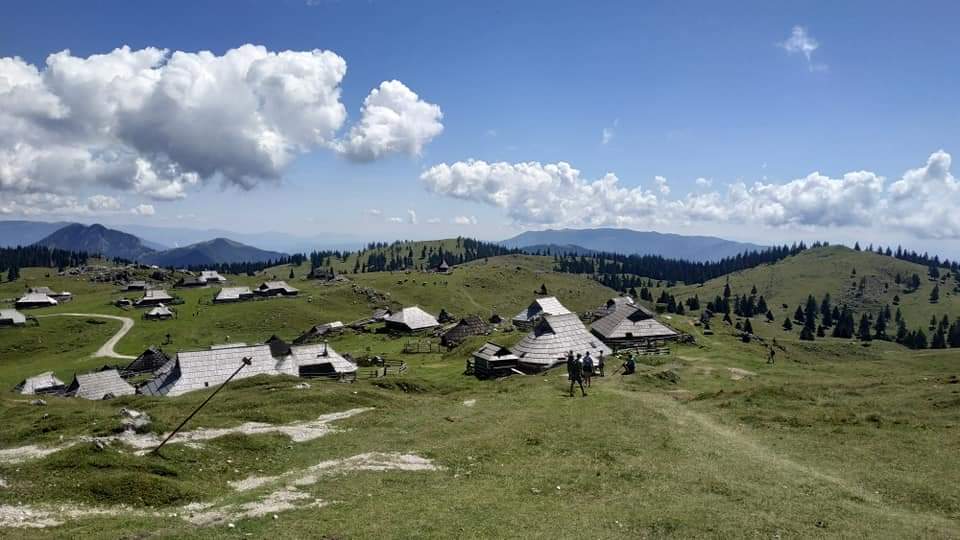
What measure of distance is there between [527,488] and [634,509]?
4843 mm

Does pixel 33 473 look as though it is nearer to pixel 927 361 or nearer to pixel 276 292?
pixel 927 361

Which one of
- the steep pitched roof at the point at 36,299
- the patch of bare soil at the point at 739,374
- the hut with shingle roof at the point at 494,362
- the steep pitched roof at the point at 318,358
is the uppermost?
the patch of bare soil at the point at 739,374

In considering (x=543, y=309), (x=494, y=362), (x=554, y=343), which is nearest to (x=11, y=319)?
(x=543, y=309)

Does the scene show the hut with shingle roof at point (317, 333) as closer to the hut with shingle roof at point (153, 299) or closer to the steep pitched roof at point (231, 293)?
the steep pitched roof at point (231, 293)

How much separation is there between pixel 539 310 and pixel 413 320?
105 feet

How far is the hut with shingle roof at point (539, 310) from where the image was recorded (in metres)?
115

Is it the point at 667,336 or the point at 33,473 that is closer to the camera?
the point at 33,473

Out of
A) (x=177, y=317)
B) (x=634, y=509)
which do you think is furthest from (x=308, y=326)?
(x=634, y=509)

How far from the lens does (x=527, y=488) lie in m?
24.2

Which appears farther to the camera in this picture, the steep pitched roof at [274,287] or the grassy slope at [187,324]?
the steep pitched roof at [274,287]

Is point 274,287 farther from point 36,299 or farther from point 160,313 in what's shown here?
point 36,299

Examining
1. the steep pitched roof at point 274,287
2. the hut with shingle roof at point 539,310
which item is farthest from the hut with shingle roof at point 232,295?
the hut with shingle roof at point 539,310

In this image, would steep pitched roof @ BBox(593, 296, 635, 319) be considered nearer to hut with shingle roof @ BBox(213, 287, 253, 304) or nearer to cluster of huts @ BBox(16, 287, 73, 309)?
hut with shingle roof @ BBox(213, 287, 253, 304)

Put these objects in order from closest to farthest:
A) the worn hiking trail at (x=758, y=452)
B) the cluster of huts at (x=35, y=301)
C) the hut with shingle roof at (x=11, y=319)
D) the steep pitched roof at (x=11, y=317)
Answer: the worn hiking trail at (x=758, y=452), the hut with shingle roof at (x=11, y=319), the steep pitched roof at (x=11, y=317), the cluster of huts at (x=35, y=301)
